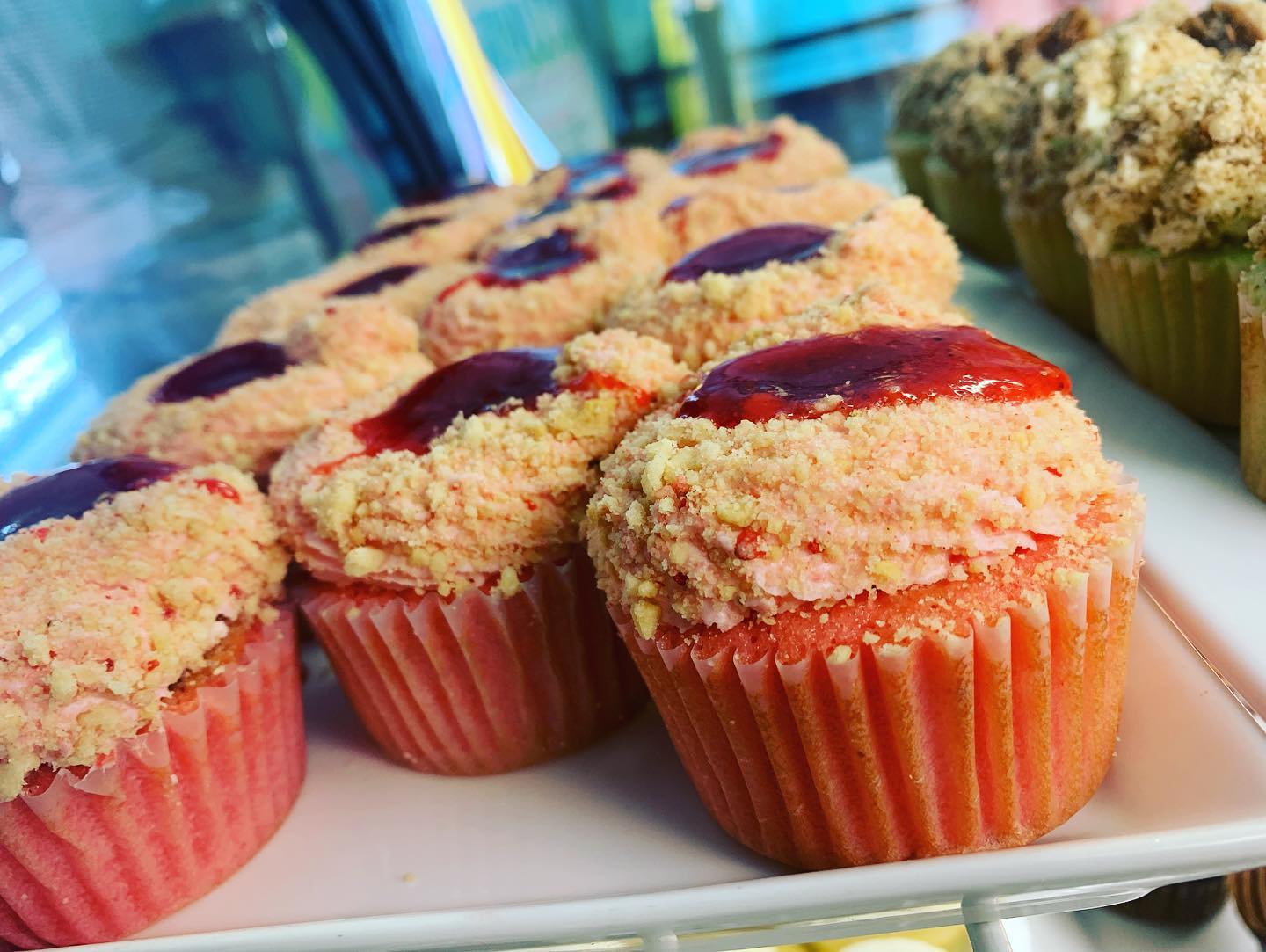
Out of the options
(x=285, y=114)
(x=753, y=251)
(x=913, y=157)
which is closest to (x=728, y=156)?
(x=913, y=157)

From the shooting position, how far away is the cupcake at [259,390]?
2006mm

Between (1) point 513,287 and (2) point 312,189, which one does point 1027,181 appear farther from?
(2) point 312,189

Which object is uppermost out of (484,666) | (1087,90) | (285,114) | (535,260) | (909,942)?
(285,114)

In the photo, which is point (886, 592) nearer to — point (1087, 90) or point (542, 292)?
point (542, 292)

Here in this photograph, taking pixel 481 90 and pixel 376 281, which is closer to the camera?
pixel 376 281

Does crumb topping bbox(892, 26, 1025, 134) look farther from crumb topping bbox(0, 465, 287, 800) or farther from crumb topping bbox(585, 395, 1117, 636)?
crumb topping bbox(0, 465, 287, 800)

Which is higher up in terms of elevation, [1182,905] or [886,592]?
[886,592]

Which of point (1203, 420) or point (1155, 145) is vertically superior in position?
point (1155, 145)

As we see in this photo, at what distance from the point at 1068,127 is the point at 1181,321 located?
62 cm

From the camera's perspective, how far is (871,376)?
124 cm

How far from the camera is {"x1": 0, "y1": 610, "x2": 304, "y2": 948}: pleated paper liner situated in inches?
54.1

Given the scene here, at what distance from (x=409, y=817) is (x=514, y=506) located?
1.88 ft

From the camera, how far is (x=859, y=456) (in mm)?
1117

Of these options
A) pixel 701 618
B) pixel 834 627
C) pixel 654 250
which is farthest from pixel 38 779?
pixel 654 250
